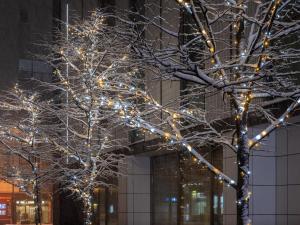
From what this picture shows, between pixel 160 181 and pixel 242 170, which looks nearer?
pixel 242 170

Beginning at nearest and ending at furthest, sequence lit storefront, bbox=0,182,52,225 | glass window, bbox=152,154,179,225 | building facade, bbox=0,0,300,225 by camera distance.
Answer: building facade, bbox=0,0,300,225 → glass window, bbox=152,154,179,225 → lit storefront, bbox=0,182,52,225

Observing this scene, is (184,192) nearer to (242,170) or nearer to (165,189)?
(165,189)

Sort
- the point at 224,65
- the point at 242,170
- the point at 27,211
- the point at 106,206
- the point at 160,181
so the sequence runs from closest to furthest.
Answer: the point at 224,65
the point at 242,170
the point at 160,181
the point at 106,206
the point at 27,211

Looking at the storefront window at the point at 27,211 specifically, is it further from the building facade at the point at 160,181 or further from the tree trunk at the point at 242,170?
the tree trunk at the point at 242,170

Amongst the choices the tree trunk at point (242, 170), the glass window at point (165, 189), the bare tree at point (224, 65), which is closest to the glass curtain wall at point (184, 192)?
the glass window at point (165, 189)

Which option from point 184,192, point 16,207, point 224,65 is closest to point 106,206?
point 184,192

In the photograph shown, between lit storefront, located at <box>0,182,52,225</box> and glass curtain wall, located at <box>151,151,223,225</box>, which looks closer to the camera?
glass curtain wall, located at <box>151,151,223,225</box>

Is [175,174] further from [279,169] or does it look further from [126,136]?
[279,169]

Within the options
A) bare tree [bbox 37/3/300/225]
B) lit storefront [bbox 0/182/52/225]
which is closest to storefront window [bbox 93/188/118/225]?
lit storefront [bbox 0/182/52/225]

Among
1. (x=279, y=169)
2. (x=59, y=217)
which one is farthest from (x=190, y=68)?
(x=59, y=217)

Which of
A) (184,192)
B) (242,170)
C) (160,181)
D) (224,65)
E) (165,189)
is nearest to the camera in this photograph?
(224,65)

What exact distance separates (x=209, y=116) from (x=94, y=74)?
19.9ft

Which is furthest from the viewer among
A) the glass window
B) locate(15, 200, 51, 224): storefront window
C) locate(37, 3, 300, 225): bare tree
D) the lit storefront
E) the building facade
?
locate(15, 200, 51, 224): storefront window

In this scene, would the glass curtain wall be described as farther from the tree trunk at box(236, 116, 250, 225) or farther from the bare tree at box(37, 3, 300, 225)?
the tree trunk at box(236, 116, 250, 225)
